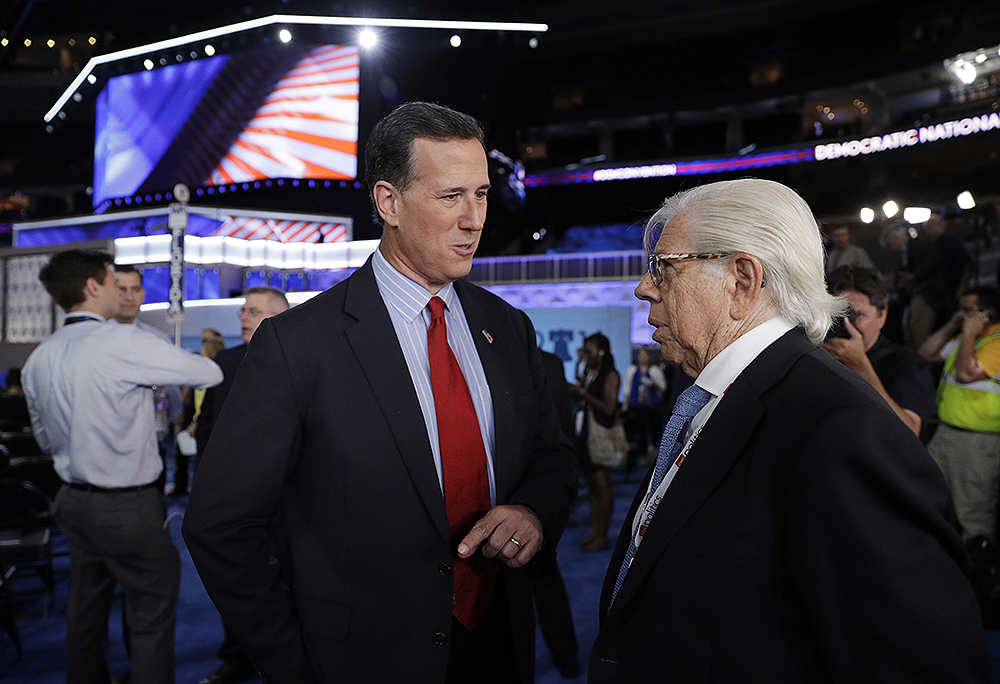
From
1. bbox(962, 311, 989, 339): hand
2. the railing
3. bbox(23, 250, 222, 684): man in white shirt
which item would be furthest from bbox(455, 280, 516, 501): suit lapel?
the railing

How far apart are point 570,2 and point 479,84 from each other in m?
6.98

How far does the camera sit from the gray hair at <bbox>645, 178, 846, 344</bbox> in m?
Result: 1.20

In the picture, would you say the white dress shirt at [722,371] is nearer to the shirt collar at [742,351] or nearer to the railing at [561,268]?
the shirt collar at [742,351]

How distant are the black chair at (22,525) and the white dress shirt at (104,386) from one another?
145 cm

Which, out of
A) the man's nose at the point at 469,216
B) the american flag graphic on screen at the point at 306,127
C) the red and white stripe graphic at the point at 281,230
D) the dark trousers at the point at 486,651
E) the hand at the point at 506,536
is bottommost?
the dark trousers at the point at 486,651

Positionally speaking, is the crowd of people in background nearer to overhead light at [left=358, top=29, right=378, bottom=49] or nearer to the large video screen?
the large video screen

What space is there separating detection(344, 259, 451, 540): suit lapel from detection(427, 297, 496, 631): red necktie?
82 millimetres

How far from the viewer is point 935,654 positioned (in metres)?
0.90

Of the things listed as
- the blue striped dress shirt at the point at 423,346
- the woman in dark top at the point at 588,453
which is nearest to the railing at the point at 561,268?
the woman in dark top at the point at 588,453

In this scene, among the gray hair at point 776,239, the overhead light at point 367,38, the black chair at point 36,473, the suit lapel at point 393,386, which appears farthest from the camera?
the overhead light at point 367,38

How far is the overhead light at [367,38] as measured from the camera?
15.8 metres

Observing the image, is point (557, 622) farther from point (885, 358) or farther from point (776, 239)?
point (776, 239)

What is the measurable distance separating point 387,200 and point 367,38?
52.5 feet

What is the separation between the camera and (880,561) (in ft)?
2.97
